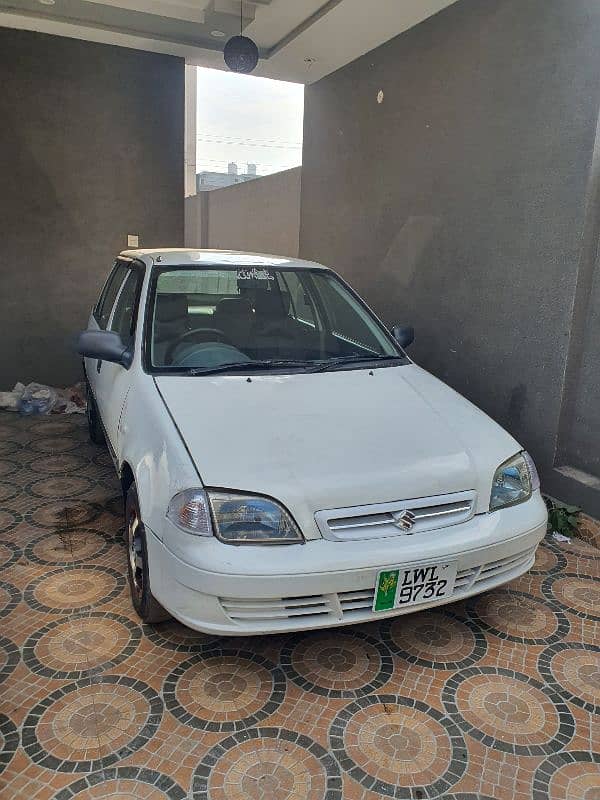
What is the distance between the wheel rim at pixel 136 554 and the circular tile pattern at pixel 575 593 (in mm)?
1917

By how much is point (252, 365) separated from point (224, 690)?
145cm

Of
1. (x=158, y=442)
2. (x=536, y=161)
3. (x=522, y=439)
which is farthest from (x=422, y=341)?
(x=158, y=442)

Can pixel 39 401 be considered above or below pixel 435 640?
above

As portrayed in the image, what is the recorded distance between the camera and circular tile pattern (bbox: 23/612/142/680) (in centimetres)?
231

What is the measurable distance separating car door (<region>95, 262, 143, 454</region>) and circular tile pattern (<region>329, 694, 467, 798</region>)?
5.51 ft

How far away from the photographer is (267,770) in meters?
1.88

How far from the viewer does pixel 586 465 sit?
12.2 feet

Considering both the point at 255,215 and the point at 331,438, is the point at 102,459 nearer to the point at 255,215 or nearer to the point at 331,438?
the point at 331,438

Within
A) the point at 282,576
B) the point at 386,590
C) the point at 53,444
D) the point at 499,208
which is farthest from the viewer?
the point at 53,444

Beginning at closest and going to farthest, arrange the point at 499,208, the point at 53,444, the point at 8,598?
the point at 8,598, the point at 499,208, the point at 53,444

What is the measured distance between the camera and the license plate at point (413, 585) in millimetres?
2135

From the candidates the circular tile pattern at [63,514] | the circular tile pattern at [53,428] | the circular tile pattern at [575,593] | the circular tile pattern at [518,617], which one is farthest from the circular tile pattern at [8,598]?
the circular tile pattern at [575,593]

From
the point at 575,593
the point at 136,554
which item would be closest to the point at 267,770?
the point at 136,554

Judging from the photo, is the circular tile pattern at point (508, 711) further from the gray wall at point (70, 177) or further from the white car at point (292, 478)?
the gray wall at point (70, 177)
